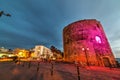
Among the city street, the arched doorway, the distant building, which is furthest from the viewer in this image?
the distant building

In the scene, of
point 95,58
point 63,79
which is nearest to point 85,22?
point 95,58

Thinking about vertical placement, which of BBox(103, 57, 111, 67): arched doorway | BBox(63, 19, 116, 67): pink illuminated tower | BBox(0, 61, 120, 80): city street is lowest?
BBox(0, 61, 120, 80): city street

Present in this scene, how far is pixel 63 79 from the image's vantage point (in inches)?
239

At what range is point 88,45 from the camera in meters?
21.0

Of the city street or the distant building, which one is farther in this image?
the distant building

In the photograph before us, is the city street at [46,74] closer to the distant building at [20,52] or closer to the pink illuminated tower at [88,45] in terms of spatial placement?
the pink illuminated tower at [88,45]

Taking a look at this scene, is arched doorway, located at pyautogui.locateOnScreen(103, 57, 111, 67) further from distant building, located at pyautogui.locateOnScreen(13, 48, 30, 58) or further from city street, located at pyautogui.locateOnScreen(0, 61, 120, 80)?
distant building, located at pyautogui.locateOnScreen(13, 48, 30, 58)

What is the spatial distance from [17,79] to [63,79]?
315 cm

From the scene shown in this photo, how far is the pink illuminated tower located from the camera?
2011 centimetres

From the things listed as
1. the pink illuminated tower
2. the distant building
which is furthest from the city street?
the distant building

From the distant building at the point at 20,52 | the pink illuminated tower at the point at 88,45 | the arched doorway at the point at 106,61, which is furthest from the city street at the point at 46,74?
the distant building at the point at 20,52

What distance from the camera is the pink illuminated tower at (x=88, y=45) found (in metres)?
20.1

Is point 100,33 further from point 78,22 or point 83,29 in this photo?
point 78,22

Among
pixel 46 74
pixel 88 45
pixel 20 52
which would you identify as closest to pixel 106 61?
pixel 88 45
